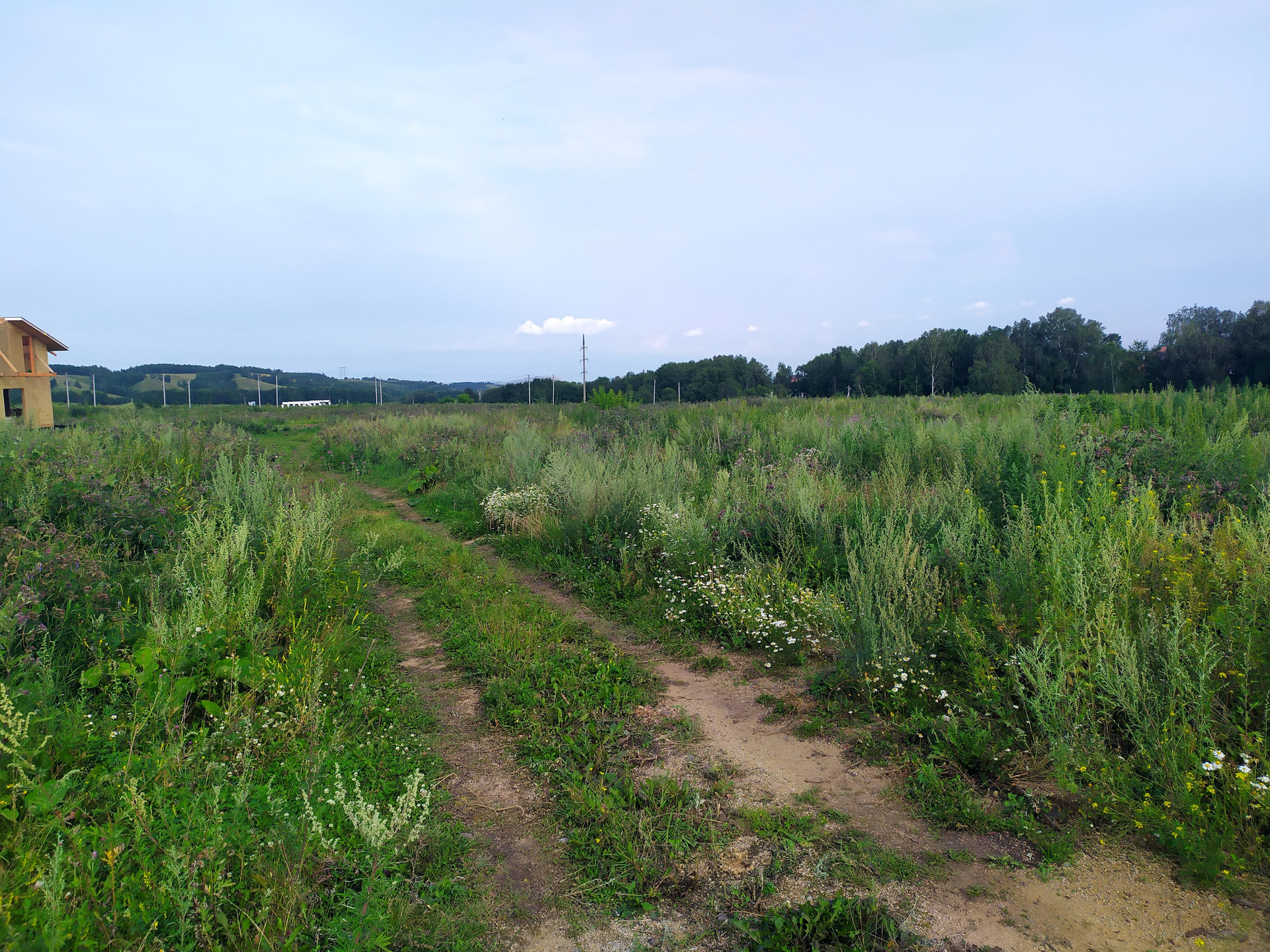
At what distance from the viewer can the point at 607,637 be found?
5723 millimetres

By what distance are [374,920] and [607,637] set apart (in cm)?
344

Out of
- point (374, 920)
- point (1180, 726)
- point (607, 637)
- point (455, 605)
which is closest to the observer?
point (374, 920)

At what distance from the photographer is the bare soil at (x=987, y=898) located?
243 cm

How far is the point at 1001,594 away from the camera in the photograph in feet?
14.6

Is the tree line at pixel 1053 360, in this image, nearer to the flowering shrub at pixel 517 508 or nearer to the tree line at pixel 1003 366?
the tree line at pixel 1003 366

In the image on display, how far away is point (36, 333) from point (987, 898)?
24.9 m

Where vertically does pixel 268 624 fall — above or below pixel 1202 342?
below

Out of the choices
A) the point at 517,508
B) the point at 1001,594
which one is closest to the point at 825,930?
the point at 1001,594

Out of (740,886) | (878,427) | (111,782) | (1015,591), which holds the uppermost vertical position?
(878,427)

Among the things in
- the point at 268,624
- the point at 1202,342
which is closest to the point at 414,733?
the point at 268,624

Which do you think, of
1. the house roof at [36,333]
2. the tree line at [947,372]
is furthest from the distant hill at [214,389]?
the house roof at [36,333]

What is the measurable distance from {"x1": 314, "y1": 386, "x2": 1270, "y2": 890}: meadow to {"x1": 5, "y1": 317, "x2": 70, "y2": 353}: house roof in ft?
55.2

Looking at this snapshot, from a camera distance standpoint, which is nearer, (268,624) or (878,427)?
(268,624)

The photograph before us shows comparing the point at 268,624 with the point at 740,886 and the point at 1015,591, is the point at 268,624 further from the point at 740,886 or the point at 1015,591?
the point at 1015,591
